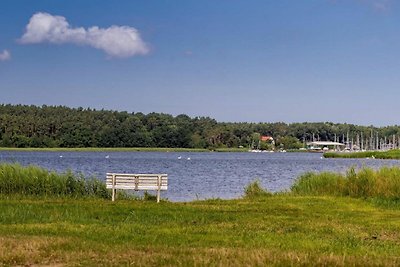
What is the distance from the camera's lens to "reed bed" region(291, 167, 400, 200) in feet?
81.5

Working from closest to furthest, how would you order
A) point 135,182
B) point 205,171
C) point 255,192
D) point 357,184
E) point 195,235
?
point 195,235 < point 135,182 < point 357,184 < point 255,192 < point 205,171

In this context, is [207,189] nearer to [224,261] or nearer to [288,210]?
[288,210]

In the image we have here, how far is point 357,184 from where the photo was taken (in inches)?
1022

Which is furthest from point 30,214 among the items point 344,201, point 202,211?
point 344,201

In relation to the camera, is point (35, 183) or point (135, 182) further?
point (35, 183)

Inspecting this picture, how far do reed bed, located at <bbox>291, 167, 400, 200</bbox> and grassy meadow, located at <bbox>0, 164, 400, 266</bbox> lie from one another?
121cm

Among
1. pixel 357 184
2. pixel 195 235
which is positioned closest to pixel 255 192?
pixel 357 184

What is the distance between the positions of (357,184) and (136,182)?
30.7 feet

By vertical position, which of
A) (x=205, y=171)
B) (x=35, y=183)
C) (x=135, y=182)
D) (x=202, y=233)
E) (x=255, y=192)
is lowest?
(x=205, y=171)

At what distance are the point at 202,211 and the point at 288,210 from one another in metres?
2.87

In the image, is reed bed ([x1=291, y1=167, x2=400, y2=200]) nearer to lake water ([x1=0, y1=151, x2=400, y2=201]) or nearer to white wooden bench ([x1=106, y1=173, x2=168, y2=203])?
lake water ([x1=0, y1=151, x2=400, y2=201])

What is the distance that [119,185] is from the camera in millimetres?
23031

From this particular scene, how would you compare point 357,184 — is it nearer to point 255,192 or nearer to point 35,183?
point 255,192

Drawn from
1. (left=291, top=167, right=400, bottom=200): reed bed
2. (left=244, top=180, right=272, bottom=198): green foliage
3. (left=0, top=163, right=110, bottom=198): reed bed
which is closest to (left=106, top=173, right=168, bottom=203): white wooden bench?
(left=0, top=163, right=110, bottom=198): reed bed
